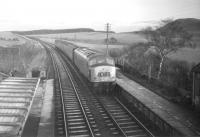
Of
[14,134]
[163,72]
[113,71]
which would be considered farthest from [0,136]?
[163,72]

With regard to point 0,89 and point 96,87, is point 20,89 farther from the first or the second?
point 96,87

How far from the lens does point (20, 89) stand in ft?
49.7

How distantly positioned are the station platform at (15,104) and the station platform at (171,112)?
685 cm

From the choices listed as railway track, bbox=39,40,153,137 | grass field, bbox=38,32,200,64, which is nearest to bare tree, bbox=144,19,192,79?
grass field, bbox=38,32,200,64

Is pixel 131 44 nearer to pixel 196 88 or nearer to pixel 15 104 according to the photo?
pixel 196 88

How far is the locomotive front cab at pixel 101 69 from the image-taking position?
19.7 metres

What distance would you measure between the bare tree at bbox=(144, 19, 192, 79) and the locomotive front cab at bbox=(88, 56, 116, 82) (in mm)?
7893

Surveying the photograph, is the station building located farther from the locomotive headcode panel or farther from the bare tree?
the bare tree

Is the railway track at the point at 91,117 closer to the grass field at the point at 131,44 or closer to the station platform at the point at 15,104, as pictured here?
the station platform at the point at 15,104

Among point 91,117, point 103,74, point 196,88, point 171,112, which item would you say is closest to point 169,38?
point 103,74

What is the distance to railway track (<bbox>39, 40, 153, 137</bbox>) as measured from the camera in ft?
41.9

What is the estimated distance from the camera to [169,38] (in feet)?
90.5

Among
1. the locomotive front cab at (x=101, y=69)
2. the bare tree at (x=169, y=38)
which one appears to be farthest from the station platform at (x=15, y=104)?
the bare tree at (x=169, y=38)

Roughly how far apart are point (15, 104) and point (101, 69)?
8.77 m
